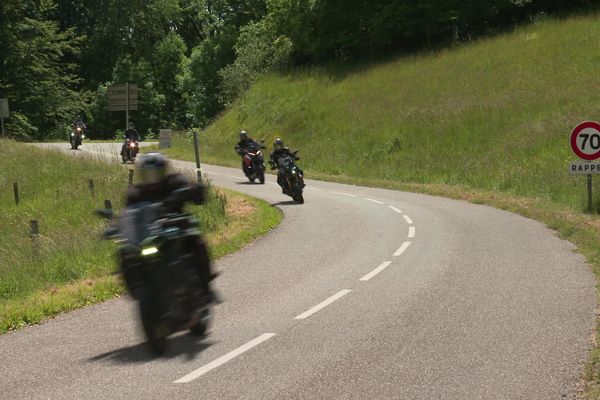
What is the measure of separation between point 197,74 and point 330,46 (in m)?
21.9

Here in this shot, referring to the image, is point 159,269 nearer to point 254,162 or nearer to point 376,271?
point 376,271

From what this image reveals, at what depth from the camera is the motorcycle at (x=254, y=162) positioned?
29.6m

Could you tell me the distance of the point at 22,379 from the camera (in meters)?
6.55

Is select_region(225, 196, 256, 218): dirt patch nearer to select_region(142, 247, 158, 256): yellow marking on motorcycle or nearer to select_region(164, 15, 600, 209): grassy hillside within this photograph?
select_region(164, 15, 600, 209): grassy hillside

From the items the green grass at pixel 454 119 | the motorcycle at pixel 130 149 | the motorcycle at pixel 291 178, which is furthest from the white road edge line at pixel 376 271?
the motorcycle at pixel 130 149

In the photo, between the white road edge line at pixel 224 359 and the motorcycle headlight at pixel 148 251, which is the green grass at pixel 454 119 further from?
the motorcycle headlight at pixel 148 251

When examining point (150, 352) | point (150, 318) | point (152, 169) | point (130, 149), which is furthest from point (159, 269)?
point (130, 149)

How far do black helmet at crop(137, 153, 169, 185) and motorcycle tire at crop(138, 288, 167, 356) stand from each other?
1135mm

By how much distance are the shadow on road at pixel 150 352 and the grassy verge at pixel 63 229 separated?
6.80 feet

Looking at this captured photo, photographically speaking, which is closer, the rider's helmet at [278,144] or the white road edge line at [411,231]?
the white road edge line at [411,231]

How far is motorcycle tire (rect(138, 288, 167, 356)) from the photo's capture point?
7078mm

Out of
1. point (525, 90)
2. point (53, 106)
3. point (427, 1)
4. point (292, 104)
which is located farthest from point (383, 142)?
point (53, 106)

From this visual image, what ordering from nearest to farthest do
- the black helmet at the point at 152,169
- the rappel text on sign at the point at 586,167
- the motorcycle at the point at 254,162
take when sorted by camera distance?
1. the black helmet at the point at 152,169
2. the rappel text on sign at the point at 586,167
3. the motorcycle at the point at 254,162

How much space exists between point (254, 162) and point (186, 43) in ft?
214
